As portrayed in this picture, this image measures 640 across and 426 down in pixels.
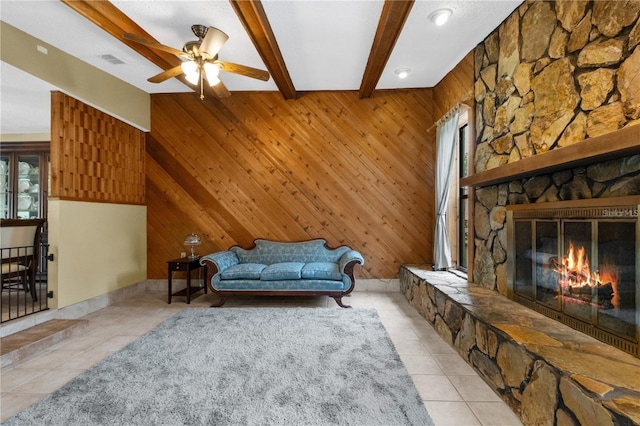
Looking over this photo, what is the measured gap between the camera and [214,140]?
15.9 ft

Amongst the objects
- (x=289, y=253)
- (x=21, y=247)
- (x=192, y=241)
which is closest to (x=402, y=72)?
(x=289, y=253)

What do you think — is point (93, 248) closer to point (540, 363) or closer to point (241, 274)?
point (241, 274)

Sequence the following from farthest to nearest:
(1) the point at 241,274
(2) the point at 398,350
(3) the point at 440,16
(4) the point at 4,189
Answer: (4) the point at 4,189, (1) the point at 241,274, (3) the point at 440,16, (2) the point at 398,350

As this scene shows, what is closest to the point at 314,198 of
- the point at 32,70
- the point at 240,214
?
the point at 240,214

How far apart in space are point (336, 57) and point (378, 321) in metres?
3.37

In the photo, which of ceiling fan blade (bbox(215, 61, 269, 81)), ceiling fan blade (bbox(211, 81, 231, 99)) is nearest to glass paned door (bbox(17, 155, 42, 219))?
ceiling fan blade (bbox(211, 81, 231, 99))

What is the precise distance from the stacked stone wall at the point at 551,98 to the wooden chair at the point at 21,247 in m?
5.41

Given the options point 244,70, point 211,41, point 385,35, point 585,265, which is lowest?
point 585,265

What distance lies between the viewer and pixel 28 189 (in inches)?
207

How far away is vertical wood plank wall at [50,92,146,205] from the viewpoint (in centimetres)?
349

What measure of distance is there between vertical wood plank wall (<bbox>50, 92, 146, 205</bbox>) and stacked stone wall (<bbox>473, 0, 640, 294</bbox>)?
5037 millimetres

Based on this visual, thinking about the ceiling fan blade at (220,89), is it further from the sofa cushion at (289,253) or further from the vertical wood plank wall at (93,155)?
the sofa cushion at (289,253)

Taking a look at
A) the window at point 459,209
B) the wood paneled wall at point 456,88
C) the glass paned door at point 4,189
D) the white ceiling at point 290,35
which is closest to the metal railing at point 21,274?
the white ceiling at point 290,35

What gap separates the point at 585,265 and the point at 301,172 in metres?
3.68
